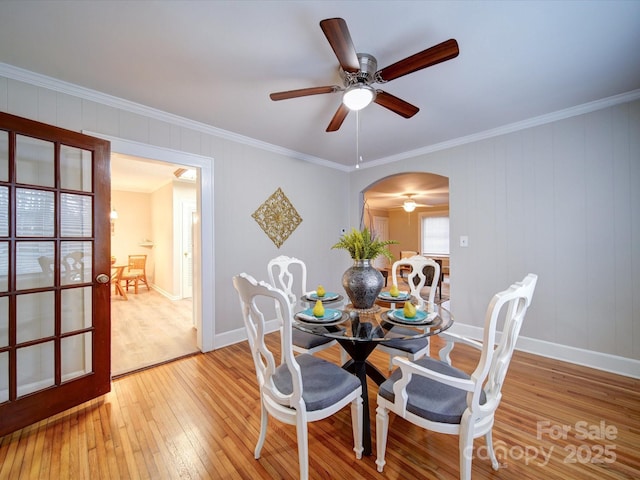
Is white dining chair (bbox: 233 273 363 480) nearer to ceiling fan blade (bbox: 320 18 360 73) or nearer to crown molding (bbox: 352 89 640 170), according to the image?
ceiling fan blade (bbox: 320 18 360 73)

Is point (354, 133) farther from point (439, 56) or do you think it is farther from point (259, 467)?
point (259, 467)

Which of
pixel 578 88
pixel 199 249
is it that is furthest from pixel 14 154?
pixel 578 88

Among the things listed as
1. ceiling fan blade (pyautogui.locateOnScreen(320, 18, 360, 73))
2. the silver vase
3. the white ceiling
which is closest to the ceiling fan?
ceiling fan blade (pyautogui.locateOnScreen(320, 18, 360, 73))

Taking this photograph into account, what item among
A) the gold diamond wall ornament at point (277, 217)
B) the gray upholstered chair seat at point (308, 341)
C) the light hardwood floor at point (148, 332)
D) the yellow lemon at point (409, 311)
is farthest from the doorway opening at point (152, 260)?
the yellow lemon at point (409, 311)

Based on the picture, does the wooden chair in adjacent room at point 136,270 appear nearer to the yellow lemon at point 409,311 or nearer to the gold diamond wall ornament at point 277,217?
the gold diamond wall ornament at point 277,217

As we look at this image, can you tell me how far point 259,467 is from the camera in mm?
1463

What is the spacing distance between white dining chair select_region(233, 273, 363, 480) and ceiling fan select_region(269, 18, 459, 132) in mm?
1246

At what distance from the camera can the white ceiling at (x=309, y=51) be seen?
1.45 m

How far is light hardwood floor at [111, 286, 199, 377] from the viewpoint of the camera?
9.03 ft

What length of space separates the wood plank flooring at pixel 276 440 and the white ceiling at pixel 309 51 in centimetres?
249

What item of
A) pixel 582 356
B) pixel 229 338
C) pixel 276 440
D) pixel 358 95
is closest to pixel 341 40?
pixel 358 95

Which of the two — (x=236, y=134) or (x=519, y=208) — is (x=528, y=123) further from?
(x=236, y=134)

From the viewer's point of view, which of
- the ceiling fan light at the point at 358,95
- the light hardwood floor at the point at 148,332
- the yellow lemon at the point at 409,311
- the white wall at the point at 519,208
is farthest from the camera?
the light hardwood floor at the point at 148,332

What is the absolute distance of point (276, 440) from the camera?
1660mm
